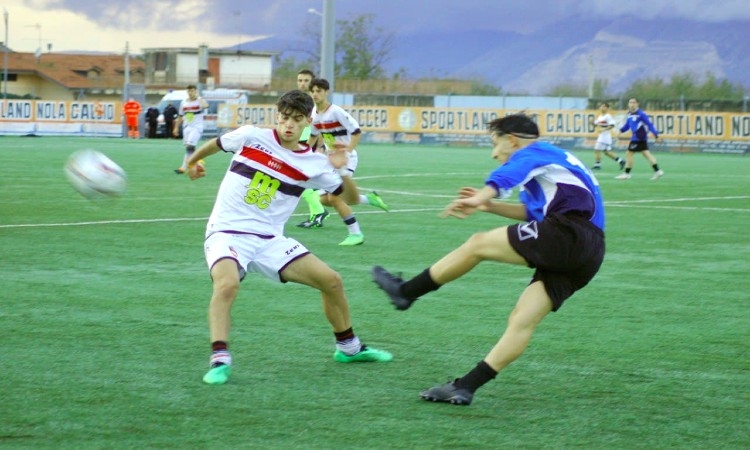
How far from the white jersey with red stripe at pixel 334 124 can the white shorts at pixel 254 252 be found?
27.3 feet

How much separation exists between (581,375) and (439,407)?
1.18m

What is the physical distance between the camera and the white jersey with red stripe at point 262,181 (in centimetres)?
703

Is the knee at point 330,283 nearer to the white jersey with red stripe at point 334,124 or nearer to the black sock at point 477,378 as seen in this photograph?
the black sock at point 477,378

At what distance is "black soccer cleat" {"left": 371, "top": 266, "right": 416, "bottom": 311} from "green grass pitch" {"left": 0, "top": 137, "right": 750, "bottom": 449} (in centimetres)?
46

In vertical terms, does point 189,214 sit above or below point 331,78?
below

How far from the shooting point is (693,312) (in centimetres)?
928

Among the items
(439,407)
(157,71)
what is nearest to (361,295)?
(439,407)

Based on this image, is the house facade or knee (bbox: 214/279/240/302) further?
the house facade

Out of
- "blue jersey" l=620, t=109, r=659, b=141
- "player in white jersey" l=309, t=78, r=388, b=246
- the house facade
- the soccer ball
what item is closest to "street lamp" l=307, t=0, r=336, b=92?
"blue jersey" l=620, t=109, r=659, b=141

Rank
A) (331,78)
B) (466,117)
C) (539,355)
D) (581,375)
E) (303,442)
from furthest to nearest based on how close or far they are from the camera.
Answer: (466,117) → (331,78) → (539,355) → (581,375) → (303,442)

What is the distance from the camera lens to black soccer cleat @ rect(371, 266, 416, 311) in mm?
6613

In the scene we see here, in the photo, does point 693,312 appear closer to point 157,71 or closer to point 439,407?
point 439,407

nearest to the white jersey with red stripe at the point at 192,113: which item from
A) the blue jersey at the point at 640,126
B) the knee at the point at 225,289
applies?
the blue jersey at the point at 640,126

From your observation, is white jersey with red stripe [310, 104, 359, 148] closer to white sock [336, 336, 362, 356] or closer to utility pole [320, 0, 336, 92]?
white sock [336, 336, 362, 356]
